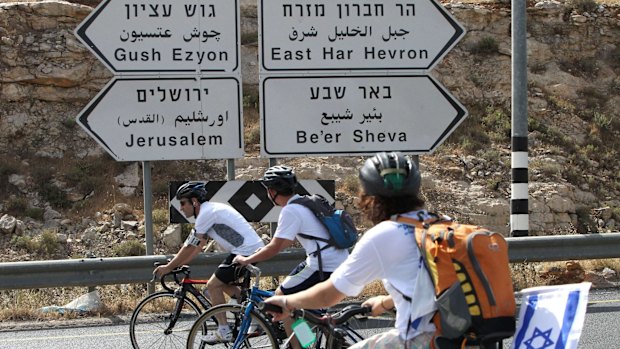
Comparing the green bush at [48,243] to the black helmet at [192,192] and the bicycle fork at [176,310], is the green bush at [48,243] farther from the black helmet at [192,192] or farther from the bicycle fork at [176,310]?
the black helmet at [192,192]

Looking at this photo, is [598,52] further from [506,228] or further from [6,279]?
[6,279]

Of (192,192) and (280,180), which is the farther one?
(192,192)

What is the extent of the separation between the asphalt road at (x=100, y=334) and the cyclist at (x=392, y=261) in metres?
4.64

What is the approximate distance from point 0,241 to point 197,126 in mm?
9039

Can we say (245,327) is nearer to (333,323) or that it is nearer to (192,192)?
(333,323)

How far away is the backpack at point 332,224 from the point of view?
6230mm

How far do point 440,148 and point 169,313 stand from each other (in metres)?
16.3

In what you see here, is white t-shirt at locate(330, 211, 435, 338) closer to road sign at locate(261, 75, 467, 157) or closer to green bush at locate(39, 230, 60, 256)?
road sign at locate(261, 75, 467, 157)

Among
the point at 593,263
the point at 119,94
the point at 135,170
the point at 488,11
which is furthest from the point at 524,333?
the point at 488,11

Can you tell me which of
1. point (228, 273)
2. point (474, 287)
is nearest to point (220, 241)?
point (228, 273)

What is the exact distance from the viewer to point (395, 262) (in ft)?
11.6

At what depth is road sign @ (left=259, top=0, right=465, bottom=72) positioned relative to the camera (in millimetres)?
11578

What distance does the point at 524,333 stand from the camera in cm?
343

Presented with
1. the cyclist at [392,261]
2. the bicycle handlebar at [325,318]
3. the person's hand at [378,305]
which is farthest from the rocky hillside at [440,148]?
the cyclist at [392,261]
